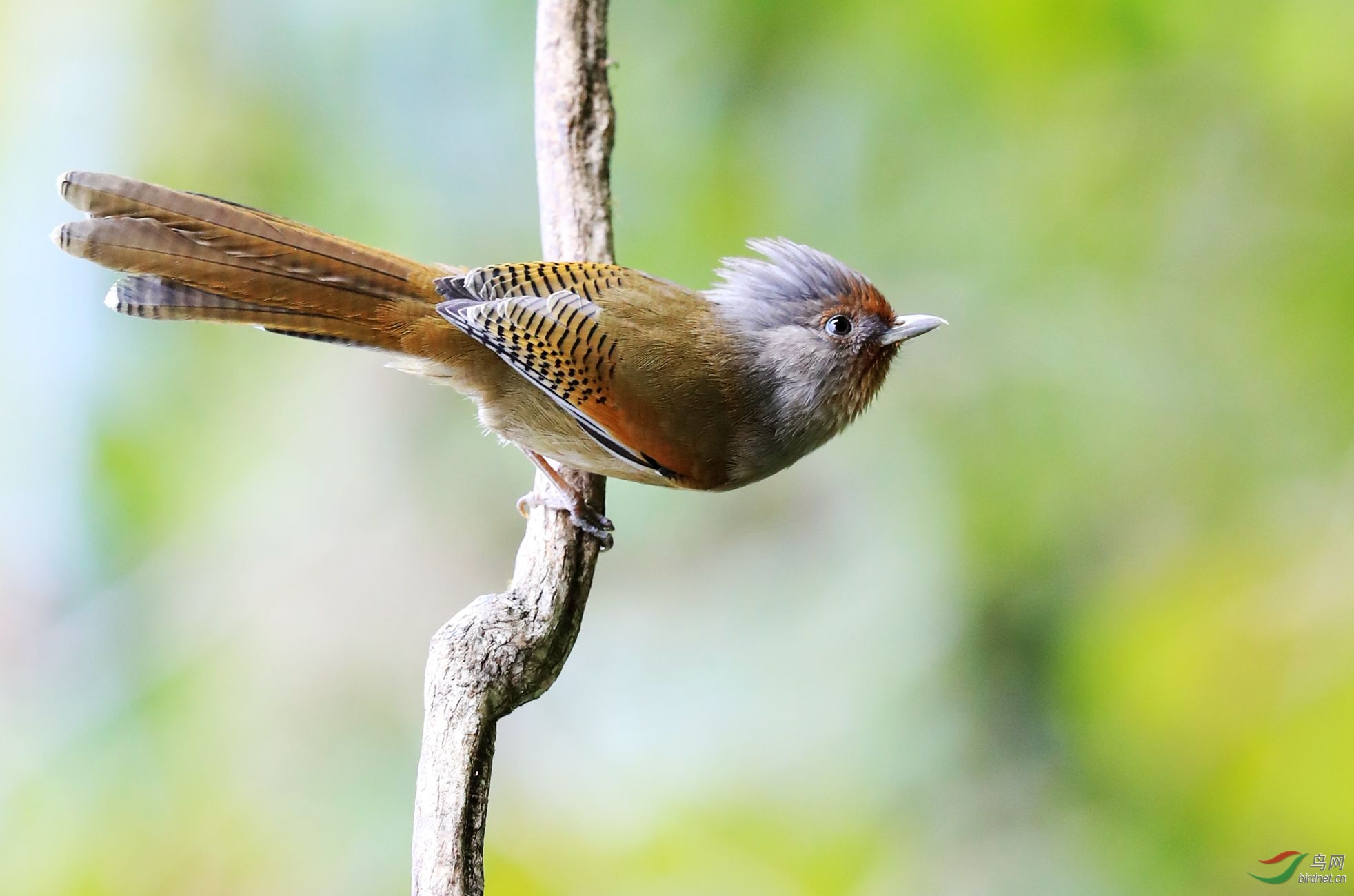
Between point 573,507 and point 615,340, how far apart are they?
39 cm

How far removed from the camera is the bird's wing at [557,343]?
2.20m

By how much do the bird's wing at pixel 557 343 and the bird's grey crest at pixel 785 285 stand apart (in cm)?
33

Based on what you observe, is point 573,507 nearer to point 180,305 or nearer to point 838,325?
point 838,325

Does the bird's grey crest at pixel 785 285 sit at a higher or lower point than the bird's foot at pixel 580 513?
higher

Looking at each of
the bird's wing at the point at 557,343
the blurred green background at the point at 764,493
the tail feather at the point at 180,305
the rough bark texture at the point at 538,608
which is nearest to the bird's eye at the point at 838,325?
the bird's wing at the point at 557,343

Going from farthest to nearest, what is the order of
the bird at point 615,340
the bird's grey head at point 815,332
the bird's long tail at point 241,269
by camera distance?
the bird's grey head at point 815,332 < the bird at point 615,340 < the bird's long tail at point 241,269

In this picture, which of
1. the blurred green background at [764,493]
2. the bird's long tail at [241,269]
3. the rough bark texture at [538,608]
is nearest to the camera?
the rough bark texture at [538,608]

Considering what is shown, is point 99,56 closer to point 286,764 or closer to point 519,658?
point 286,764

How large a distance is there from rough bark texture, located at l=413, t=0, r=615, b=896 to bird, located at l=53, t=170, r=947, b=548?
0.17 m

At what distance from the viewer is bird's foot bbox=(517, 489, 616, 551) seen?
2299 mm

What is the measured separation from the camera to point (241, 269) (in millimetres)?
2059

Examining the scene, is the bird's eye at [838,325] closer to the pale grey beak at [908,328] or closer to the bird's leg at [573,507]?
the pale grey beak at [908,328]

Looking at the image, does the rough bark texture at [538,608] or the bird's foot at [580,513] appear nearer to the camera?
the rough bark texture at [538,608]

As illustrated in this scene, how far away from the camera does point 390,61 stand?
3.21 meters
